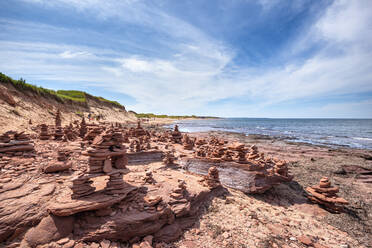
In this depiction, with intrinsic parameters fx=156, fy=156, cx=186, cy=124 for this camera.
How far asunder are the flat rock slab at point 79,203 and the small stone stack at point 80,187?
161 mm

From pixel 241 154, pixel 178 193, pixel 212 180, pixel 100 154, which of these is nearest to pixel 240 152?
pixel 241 154

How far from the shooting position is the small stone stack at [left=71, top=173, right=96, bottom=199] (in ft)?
20.2

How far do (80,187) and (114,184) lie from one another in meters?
1.28

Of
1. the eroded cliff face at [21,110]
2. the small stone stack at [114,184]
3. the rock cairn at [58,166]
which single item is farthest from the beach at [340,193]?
the eroded cliff face at [21,110]

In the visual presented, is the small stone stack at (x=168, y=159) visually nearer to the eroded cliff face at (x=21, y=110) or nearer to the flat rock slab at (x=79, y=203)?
the flat rock slab at (x=79, y=203)

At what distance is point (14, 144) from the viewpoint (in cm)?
864

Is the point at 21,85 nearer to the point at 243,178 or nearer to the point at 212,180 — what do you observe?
the point at 212,180

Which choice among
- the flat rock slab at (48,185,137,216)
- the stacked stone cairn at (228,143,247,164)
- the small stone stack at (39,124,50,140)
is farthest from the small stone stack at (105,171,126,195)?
the small stone stack at (39,124,50,140)

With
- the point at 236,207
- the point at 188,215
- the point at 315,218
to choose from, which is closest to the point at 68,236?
the point at 188,215

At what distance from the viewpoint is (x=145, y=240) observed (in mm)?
6410

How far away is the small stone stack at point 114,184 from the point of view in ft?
22.5

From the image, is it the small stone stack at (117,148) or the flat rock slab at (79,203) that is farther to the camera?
the small stone stack at (117,148)

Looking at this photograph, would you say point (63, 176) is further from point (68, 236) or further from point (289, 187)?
point (289, 187)

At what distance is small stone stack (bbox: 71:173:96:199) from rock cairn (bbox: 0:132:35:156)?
5.54 meters
